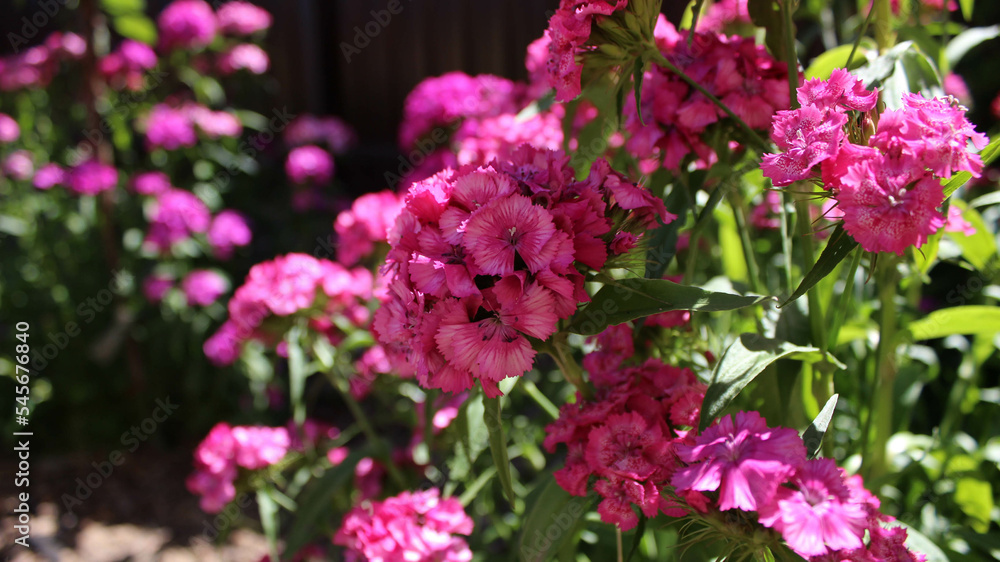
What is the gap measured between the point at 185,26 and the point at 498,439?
2660mm

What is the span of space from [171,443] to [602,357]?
2.52 meters

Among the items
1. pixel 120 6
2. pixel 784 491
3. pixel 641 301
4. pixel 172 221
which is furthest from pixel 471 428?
pixel 120 6

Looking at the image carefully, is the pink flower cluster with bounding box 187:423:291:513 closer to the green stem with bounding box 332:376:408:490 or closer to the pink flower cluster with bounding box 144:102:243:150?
the green stem with bounding box 332:376:408:490

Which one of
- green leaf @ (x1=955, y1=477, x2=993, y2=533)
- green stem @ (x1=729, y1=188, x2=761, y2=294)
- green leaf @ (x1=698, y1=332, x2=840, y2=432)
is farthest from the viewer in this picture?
green leaf @ (x1=955, y1=477, x2=993, y2=533)

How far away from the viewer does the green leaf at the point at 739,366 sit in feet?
2.14

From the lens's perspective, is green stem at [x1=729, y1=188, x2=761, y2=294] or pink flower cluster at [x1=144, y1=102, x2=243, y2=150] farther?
pink flower cluster at [x1=144, y1=102, x2=243, y2=150]

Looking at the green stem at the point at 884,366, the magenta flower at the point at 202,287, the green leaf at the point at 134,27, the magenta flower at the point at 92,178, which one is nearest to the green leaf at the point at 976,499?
the green stem at the point at 884,366

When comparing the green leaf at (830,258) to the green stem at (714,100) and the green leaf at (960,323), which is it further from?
the green leaf at (960,323)

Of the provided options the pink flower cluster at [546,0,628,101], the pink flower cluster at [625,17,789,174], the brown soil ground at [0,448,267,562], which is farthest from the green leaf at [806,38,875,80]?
the brown soil ground at [0,448,267,562]

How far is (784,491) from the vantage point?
55cm

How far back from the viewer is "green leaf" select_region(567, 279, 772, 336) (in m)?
0.65

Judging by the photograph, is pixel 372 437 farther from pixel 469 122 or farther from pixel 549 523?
pixel 469 122

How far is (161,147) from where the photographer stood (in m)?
2.66

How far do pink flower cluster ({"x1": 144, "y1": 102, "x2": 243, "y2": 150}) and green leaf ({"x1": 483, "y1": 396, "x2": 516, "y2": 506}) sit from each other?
2362 mm
